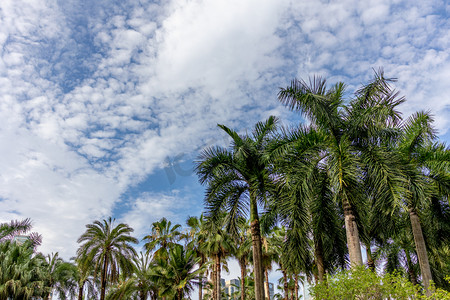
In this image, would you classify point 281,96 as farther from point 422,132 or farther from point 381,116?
point 422,132

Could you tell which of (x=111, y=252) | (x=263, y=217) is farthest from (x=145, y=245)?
(x=263, y=217)

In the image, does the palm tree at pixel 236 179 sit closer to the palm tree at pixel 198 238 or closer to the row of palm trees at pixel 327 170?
the row of palm trees at pixel 327 170

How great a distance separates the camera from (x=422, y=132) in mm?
16844

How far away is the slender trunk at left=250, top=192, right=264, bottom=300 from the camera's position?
558 inches

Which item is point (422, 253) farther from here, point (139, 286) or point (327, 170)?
point (139, 286)

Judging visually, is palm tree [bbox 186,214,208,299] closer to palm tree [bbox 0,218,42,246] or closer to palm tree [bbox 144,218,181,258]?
palm tree [bbox 144,218,181,258]

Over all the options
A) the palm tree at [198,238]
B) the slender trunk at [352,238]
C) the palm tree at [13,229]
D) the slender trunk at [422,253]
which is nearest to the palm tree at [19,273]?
the palm tree at [13,229]

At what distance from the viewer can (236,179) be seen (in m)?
15.7

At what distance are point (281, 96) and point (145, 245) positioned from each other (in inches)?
1181

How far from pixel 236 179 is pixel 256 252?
3.42m

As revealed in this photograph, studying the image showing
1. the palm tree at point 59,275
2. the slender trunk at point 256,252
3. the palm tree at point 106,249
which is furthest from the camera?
the palm tree at point 59,275

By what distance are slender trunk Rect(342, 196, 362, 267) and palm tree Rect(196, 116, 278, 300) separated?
3.72 meters

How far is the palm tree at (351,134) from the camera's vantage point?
39.3 ft

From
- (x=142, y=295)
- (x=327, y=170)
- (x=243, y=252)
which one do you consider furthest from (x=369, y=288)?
(x=142, y=295)
